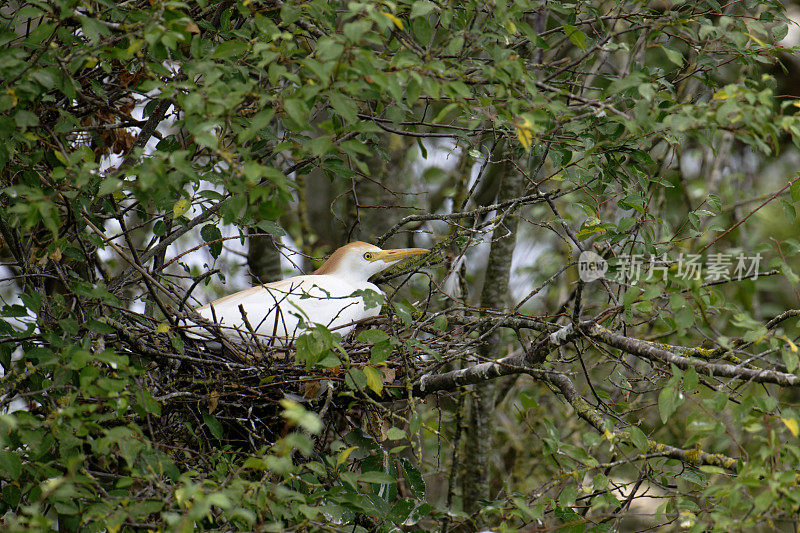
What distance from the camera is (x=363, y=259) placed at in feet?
15.1

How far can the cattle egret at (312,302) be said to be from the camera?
3746 mm

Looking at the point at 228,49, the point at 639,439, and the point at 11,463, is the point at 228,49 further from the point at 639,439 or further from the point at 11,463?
the point at 639,439

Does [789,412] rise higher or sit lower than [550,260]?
lower

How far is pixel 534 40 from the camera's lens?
2.70m

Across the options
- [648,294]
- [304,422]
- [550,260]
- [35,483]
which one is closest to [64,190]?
[35,483]

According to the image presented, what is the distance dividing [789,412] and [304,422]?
4.91 ft

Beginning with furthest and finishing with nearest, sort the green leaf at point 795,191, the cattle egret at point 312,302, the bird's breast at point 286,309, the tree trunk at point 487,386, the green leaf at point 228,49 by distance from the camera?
the tree trunk at point 487,386 → the bird's breast at point 286,309 → the cattle egret at point 312,302 → the green leaf at point 795,191 → the green leaf at point 228,49

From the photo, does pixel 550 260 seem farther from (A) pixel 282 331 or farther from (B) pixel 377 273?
(A) pixel 282 331

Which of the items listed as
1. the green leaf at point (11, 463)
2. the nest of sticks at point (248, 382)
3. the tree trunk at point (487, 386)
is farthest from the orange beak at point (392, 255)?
the green leaf at point (11, 463)

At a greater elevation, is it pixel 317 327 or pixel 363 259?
pixel 363 259

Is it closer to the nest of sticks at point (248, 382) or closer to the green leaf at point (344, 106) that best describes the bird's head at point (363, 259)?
the nest of sticks at point (248, 382)

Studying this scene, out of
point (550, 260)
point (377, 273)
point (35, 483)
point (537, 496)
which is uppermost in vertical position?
point (550, 260)

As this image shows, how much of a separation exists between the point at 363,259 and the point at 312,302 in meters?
0.57

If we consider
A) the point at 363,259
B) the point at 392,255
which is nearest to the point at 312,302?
the point at 363,259
